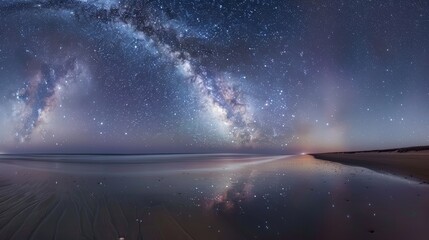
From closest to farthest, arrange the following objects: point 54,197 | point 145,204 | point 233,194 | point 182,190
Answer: point 145,204, point 54,197, point 233,194, point 182,190

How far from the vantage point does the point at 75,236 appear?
492 cm

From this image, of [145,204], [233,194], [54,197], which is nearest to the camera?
[145,204]

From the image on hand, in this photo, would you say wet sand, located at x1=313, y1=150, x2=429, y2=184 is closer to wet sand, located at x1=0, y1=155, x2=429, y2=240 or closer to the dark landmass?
the dark landmass

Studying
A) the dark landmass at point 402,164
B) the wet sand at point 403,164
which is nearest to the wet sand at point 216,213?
the wet sand at point 403,164

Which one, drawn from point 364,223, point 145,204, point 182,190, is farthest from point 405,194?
point 145,204

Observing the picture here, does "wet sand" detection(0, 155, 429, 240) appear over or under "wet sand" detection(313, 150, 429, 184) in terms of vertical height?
under

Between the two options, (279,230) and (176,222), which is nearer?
(279,230)

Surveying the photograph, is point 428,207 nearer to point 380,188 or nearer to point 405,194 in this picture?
point 405,194

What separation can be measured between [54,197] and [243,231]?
20.7 feet

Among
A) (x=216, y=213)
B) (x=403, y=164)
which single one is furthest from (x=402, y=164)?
(x=216, y=213)

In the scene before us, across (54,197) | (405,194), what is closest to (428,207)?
(405,194)

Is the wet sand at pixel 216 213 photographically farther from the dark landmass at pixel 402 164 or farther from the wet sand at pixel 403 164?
the dark landmass at pixel 402 164

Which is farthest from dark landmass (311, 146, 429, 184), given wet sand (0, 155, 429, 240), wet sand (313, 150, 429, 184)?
wet sand (0, 155, 429, 240)

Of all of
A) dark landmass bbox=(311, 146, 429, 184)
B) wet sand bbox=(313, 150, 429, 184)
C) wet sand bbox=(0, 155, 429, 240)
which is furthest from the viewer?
dark landmass bbox=(311, 146, 429, 184)
